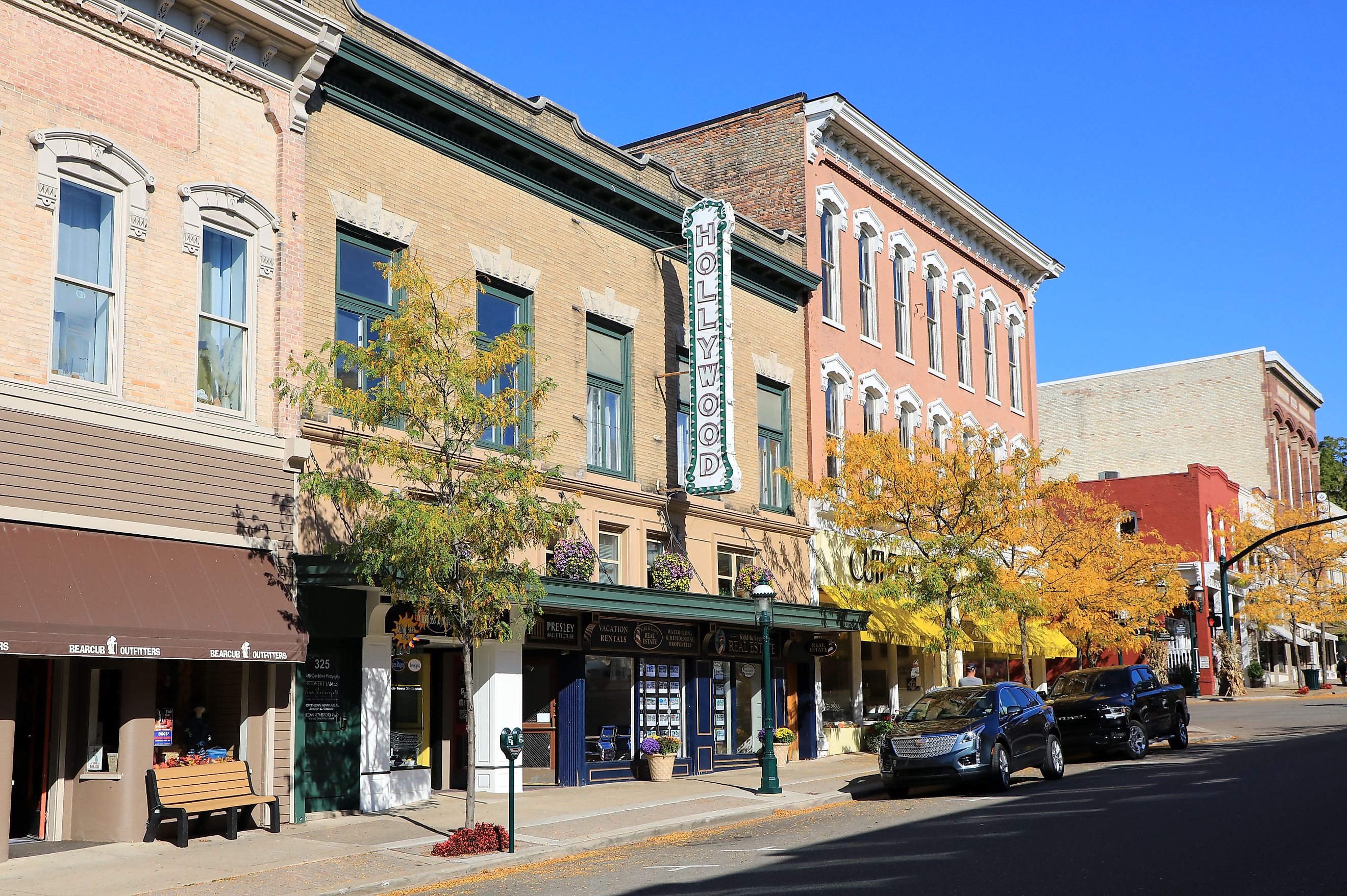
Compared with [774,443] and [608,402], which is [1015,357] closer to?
[774,443]

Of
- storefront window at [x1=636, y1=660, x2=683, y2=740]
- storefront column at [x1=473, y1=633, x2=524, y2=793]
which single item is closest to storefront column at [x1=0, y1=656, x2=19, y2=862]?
storefront column at [x1=473, y1=633, x2=524, y2=793]

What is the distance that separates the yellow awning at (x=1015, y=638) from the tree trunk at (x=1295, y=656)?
27.3 m

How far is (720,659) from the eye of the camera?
959 inches

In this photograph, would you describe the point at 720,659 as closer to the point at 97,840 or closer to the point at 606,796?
the point at 606,796

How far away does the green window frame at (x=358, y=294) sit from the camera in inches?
704

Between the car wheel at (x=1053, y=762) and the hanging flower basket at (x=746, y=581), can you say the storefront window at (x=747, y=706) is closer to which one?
the hanging flower basket at (x=746, y=581)

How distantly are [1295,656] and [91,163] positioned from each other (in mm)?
64310

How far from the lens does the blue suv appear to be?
60.5ft

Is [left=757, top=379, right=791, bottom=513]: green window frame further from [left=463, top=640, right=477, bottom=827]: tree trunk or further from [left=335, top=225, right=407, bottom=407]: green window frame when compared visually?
[left=463, top=640, right=477, bottom=827]: tree trunk

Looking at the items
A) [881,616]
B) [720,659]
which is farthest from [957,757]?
[881,616]

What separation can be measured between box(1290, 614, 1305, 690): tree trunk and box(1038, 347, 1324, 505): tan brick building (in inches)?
284

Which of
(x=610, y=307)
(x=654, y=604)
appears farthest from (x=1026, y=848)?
(x=610, y=307)

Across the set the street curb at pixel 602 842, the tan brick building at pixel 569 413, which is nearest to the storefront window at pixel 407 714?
the tan brick building at pixel 569 413

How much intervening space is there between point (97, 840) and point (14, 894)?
2.92 m
